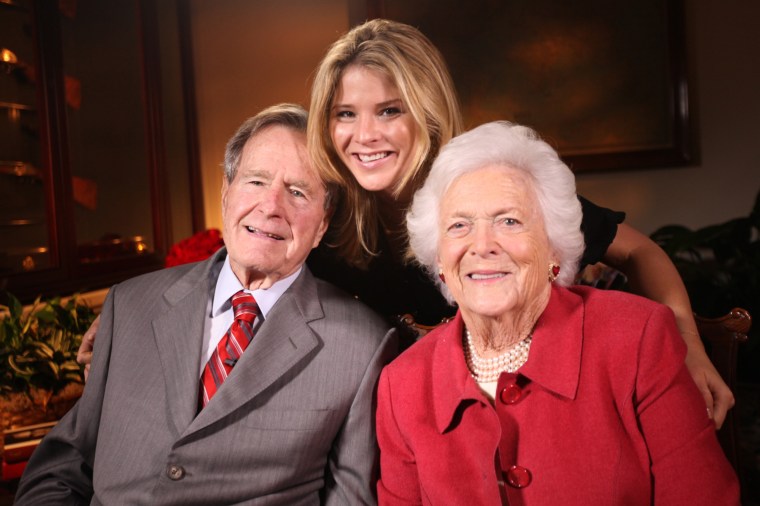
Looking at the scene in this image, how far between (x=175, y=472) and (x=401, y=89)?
3.53 ft

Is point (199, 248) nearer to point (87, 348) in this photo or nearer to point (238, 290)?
point (87, 348)

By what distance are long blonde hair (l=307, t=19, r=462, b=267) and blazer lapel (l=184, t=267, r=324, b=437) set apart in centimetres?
35

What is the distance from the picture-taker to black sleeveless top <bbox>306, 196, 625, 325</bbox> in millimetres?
1965

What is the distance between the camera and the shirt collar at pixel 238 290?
1.69 meters

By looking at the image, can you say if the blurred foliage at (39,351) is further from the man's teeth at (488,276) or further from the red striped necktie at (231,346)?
the man's teeth at (488,276)

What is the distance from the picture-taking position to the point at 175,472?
4.79 feet

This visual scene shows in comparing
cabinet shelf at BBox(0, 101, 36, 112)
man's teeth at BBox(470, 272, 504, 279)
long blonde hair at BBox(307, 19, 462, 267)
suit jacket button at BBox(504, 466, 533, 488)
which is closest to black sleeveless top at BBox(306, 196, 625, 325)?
long blonde hair at BBox(307, 19, 462, 267)

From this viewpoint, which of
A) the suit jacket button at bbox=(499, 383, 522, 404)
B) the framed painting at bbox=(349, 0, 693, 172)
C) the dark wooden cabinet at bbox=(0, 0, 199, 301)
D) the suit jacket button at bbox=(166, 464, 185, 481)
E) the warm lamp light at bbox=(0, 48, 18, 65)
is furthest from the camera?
the framed painting at bbox=(349, 0, 693, 172)

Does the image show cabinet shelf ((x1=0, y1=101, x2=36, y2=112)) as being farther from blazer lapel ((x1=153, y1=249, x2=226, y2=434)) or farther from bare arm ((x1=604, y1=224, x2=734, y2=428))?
bare arm ((x1=604, y1=224, x2=734, y2=428))

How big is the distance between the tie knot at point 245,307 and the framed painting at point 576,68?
2972mm

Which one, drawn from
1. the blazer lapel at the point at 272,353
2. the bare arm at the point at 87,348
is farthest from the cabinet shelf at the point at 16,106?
the blazer lapel at the point at 272,353

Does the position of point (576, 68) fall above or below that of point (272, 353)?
above

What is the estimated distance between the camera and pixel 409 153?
1913mm

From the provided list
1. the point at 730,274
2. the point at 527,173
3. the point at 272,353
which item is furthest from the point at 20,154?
the point at 730,274
